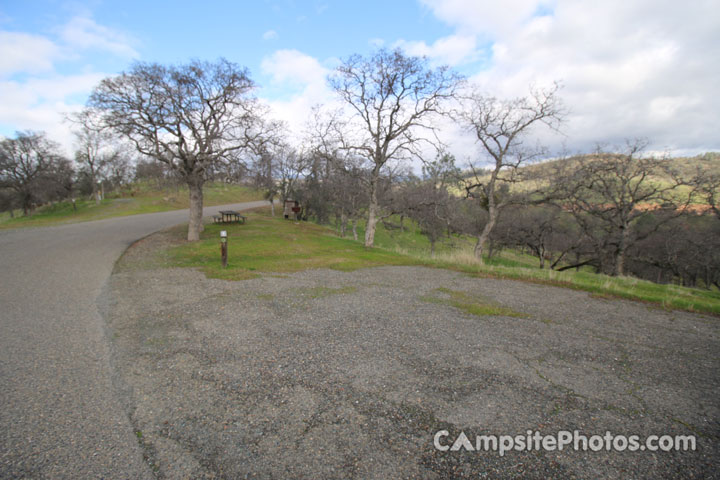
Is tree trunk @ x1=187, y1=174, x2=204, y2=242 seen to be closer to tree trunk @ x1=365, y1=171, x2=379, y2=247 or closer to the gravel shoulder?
tree trunk @ x1=365, y1=171, x2=379, y2=247

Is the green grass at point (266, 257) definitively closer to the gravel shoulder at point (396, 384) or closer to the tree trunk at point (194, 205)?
the tree trunk at point (194, 205)

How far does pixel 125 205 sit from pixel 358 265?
37.9 metres

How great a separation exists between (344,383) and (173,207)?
1603 inches

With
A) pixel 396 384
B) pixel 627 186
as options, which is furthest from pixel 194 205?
pixel 627 186

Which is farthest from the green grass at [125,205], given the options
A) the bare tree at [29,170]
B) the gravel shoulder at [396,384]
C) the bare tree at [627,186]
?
the bare tree at [627,186]

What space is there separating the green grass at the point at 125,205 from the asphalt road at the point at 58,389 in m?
20.8

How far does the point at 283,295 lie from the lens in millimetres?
7352

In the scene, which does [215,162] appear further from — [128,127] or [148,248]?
[148,248]

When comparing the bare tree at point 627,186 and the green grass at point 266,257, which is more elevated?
the bare tree at point 627,186

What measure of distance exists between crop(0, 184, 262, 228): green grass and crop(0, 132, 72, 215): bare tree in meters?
2.36

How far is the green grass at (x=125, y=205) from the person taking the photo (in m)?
28.5

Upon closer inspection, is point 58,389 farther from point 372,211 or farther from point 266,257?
point 372,211

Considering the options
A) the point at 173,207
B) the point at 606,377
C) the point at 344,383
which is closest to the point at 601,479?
the point at 606,377

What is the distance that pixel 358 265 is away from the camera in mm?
11461
